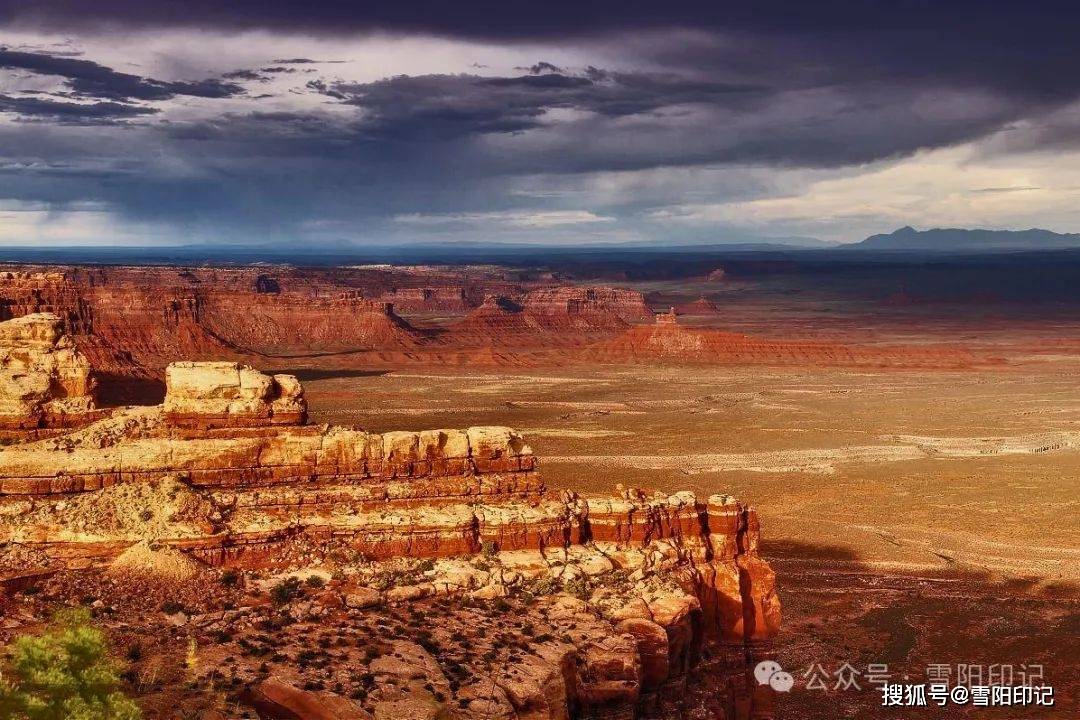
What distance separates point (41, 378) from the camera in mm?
31859

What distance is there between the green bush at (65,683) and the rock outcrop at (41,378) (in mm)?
14036

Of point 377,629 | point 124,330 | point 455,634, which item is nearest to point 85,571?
point 377,629

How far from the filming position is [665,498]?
99.9ft

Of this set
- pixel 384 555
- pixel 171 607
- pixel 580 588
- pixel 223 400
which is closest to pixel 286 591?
pixel 171 607

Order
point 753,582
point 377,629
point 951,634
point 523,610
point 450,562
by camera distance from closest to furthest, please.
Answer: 1. point 377,629
2. point 523,610
3. point 450,562
4. point 753,582
5. point 951,634

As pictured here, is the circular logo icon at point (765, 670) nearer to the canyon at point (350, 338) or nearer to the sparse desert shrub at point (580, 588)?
the sparse desert shrub at point (580, 588)

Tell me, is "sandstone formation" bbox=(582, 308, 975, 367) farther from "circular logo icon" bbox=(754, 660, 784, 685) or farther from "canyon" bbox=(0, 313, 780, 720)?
"canyon" bbox=(0, 313, 780, 720)

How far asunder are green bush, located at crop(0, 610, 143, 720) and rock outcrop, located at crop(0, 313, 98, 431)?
1404cm

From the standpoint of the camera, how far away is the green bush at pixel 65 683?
1661cm

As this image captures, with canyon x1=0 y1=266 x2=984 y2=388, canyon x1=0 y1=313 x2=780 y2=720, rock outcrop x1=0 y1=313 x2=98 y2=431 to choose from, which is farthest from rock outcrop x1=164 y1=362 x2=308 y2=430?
canyon x1=0 y1=266 x2=984 y2=388

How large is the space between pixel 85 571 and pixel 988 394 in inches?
4409

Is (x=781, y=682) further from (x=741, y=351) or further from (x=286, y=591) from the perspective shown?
(x=741, y=351)

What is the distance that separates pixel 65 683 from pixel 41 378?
56.0ft

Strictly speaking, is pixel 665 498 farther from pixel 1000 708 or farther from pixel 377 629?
pixel 1000 708
